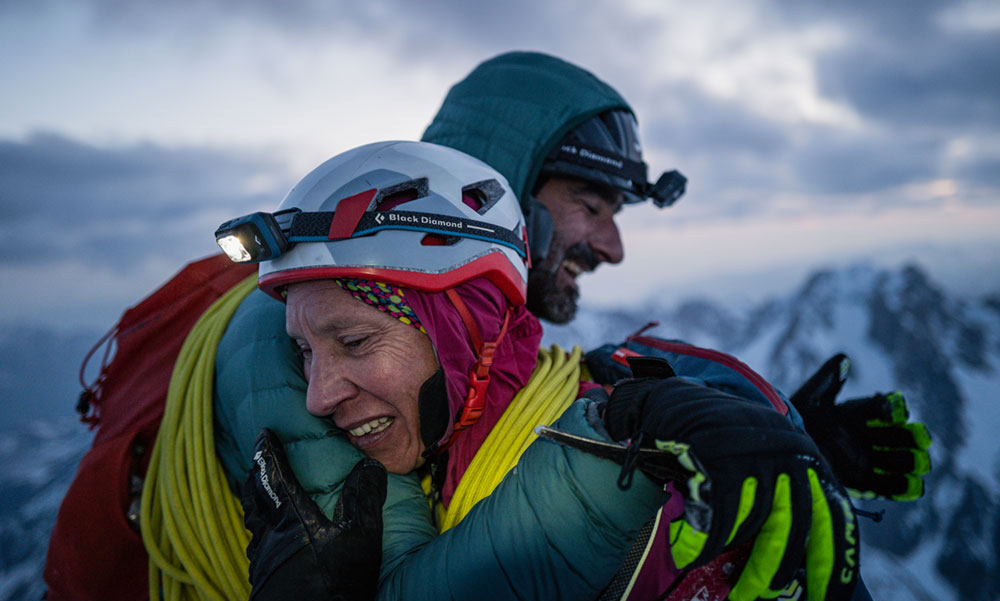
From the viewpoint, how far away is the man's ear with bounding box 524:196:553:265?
3.88 m

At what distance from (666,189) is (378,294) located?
3.26 meters

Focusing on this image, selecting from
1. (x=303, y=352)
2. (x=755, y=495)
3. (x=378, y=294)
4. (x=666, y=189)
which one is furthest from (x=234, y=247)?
(x=666, y=189)

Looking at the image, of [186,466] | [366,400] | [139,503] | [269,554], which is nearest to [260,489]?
[269,554]

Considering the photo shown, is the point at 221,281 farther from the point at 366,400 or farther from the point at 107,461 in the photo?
the point at 366,400

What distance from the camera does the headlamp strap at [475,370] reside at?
2303mm

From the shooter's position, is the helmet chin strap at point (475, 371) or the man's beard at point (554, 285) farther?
the man's beard at point (554, 285)

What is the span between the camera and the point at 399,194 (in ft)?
7.86

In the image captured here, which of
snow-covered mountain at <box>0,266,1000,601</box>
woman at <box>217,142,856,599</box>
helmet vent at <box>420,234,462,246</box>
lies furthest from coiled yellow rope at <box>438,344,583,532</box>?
snow-covered mountain at <box>0,266,1000,601</box>

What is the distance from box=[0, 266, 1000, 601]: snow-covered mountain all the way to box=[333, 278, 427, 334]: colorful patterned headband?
5769 centimetres

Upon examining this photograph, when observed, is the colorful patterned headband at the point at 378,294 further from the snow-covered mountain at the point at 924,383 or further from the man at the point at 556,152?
the snow-covered mountain at the point at 924,383

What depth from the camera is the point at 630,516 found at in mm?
1414

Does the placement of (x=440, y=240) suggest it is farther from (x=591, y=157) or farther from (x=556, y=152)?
(x=591, y=157)

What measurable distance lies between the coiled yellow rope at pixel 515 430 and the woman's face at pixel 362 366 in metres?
0.36

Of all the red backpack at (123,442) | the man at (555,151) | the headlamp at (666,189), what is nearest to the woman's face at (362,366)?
the red backpack at (123,442)
